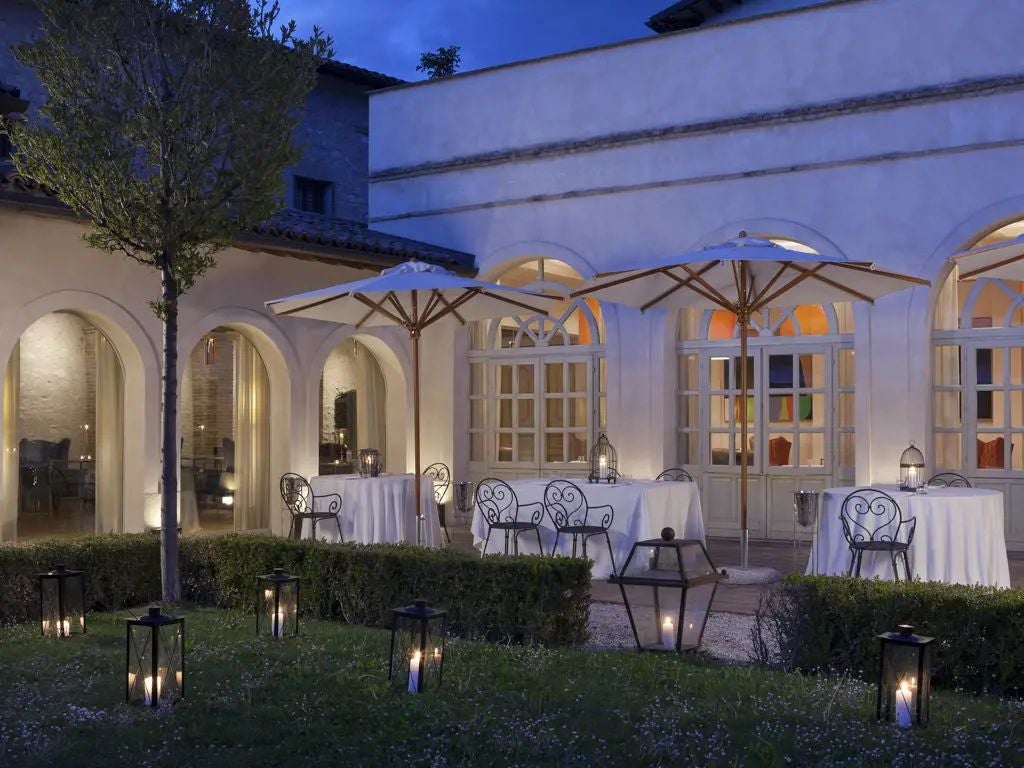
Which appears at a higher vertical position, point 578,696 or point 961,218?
point 961,218

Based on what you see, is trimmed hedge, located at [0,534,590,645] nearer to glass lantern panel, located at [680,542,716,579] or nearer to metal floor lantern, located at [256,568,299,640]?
metal floor lantern, located at [256,568,299,640]

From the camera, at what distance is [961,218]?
11430mm

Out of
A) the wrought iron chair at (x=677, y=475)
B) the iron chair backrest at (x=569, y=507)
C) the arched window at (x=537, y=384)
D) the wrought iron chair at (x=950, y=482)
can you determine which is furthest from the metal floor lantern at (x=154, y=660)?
the arched window at (x=537, y=384)

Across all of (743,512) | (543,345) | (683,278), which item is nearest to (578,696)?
(743,512)

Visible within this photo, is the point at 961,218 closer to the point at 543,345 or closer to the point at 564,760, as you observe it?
the point at 543,345

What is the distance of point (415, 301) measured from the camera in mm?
10719

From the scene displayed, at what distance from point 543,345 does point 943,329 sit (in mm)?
4414

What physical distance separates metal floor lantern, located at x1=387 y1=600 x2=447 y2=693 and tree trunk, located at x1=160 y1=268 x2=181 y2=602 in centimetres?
280

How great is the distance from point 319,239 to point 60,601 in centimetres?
578

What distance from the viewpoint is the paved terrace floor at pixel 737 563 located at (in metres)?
8.76

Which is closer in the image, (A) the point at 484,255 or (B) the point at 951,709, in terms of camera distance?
(B) the point at 951,709

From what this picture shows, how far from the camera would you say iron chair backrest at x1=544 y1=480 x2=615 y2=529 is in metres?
9.90

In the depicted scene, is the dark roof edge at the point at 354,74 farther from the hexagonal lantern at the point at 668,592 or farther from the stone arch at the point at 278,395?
the hexagonal lantern at the point at 668,592

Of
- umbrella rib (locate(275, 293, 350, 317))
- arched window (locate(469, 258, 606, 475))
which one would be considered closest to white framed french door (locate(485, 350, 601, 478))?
arched window (locate(469, 258, 606, 475))
